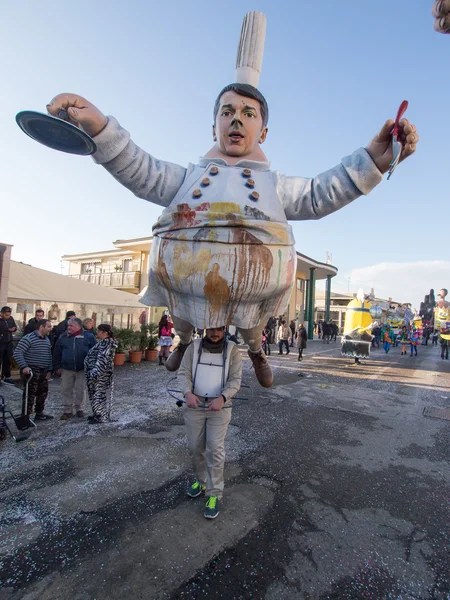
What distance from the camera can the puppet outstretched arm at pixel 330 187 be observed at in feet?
6.29

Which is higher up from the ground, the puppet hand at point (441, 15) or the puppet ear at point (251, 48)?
the puppet ear at point (251, 48)

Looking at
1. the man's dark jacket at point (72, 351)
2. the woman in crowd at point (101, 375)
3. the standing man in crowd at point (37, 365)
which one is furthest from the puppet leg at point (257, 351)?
the standing man in crowd at point (37, 365)

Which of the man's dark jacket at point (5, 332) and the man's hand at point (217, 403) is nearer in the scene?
the man's hand at point (217, 403)

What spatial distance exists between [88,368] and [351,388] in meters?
5.98

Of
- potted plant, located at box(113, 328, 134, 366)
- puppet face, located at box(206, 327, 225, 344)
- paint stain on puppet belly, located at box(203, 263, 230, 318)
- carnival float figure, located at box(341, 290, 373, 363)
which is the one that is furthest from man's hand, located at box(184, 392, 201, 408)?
carnival float figure, located at box(341, 290, 373, 363)

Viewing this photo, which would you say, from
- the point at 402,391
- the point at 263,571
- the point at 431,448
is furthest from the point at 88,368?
the point at 402,391

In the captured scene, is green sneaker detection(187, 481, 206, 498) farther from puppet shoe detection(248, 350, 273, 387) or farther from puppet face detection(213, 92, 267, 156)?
puppet face detection(213, 92, 267, 156)

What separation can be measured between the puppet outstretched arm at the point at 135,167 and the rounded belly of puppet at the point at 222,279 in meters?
0.39

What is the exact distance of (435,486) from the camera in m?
3.27

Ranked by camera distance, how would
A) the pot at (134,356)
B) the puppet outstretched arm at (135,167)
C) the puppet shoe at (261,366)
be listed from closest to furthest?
the puppet outstretched arm at (135,167) → the puppet shoe at (261,366) → the pot at (134,356)

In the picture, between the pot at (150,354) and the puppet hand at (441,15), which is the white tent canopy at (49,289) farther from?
the puppet hand at (441,15)

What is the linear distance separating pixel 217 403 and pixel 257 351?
0.53 meters

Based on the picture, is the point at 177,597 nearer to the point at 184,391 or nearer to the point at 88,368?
the point at 184,391

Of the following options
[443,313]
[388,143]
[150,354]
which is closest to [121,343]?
[150,354]
